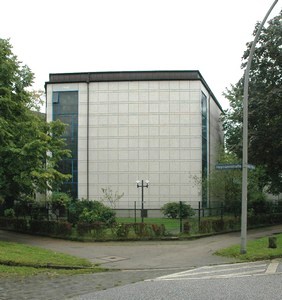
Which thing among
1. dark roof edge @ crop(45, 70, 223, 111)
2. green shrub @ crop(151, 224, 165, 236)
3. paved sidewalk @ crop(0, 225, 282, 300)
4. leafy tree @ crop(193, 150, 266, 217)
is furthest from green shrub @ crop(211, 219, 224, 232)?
dark roof edge @ crop(45, 70, 223, 111)

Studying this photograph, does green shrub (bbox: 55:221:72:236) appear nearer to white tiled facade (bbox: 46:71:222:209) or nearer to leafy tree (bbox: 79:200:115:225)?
leafy tree (bbox: 79:200:115:225)

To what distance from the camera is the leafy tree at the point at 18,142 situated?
19.6 metres

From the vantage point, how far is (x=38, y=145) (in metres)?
19.5

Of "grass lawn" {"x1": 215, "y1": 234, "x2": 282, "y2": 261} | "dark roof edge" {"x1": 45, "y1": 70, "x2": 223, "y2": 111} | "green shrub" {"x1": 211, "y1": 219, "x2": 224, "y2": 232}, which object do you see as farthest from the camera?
"dark roof edge" {"x1": 45, "y1": 70, "x2": 223, "y2": 111}

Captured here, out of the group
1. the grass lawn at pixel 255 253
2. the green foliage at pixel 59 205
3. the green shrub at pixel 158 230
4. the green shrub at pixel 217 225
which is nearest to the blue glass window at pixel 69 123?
the green foliage at pixel 59 205

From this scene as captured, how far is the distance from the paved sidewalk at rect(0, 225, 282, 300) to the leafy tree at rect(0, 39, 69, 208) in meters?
2.94

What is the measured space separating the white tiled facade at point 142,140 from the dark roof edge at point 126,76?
0.45 m

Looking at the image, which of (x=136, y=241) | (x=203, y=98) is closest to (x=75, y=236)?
(x=136, y=241)

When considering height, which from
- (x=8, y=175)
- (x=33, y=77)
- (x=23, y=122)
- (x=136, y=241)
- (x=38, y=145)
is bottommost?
(x=136, y=241)

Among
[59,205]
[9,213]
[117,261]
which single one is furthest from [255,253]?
[9,213]

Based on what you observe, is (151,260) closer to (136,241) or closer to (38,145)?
(136,241)

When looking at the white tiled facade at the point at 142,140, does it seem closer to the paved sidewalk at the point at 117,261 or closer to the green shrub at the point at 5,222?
the green shrub at the point at 5,222

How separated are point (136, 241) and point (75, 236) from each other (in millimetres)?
3137

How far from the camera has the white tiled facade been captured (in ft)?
135
